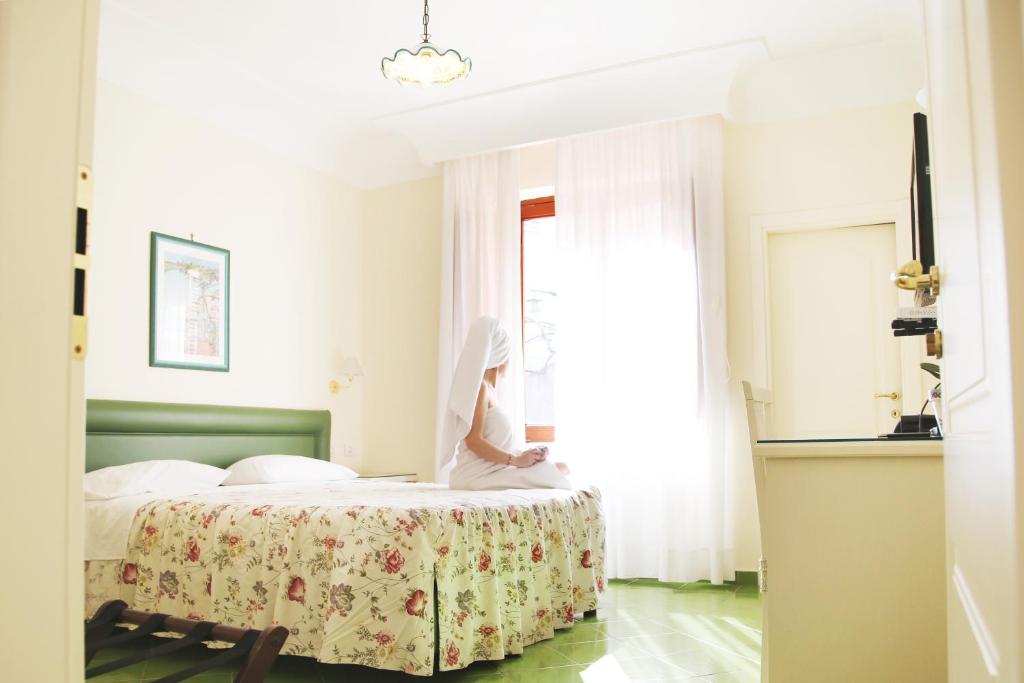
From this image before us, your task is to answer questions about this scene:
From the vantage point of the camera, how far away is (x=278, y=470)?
4.77 meters

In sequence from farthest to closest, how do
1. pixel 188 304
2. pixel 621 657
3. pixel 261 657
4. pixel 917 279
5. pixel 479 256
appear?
pixel 479 256 < pixel 188 304 < pixel 621 657 < pixel 261 657 < pixel 917 279

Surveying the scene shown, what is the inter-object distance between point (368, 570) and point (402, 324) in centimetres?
356

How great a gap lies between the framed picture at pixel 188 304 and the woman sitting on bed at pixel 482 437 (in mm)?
1888

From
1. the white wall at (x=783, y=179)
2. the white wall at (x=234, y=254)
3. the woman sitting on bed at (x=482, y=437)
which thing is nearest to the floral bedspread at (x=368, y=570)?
the woman sitting on bed at (x=482, y=437)

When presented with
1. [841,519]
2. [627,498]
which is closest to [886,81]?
[627,498]

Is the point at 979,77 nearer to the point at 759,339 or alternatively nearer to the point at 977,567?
the point at 977,567

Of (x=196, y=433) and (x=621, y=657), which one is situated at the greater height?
(x=196, y=433)

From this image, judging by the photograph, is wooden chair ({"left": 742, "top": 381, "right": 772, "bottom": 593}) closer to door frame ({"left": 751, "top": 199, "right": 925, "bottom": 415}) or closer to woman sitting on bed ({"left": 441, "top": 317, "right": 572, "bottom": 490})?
woman sitting on bed ({"left": 441, "top": 317, "right": 572, "bottom": 490})

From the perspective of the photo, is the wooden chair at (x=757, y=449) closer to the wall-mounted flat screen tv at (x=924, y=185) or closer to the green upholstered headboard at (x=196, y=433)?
the wall-mounted flat screen tv at (x=924, y=185)

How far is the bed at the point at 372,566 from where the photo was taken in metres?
2.79

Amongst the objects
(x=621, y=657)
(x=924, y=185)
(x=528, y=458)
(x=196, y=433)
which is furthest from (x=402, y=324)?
(x=924, y=185)

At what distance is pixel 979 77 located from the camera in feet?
2.46

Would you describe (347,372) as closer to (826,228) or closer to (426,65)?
(426,65)

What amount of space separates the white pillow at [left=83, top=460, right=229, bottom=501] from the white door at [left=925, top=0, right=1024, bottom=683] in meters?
3.63
